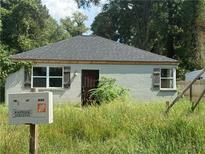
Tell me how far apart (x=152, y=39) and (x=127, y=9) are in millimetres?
4230

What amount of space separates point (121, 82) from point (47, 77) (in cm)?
434

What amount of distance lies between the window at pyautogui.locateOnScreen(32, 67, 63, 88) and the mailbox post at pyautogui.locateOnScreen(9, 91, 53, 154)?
72.2 ft

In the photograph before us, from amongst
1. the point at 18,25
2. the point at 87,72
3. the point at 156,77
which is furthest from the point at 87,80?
the point at 18,25

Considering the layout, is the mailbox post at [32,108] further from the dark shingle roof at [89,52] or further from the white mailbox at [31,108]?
the dark shingle roof at [89,52]

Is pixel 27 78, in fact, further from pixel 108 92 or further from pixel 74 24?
pixel 74 24

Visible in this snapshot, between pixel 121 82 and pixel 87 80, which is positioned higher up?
pixel 87 80

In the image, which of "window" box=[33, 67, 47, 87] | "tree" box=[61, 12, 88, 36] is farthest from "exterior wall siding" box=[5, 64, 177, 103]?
Result: "tree" box=[61, 12, 88, 36]

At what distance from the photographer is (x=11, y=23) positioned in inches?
1945

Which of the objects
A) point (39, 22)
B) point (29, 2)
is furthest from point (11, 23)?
point (39, 22)

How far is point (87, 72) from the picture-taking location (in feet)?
97.8

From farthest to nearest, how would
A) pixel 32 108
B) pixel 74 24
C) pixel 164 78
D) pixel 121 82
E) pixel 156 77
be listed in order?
1. pixel 74 24
2. pixel 164 78
3. pixel 156 77
4. pixel 121 82
5. pixel 32 108

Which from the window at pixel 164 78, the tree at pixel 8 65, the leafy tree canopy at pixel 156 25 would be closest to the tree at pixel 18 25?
the leafy tree canopy at pixel 156 25

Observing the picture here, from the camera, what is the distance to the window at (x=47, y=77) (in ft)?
96.7

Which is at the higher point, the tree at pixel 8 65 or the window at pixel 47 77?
the tree at pixel 8 65
